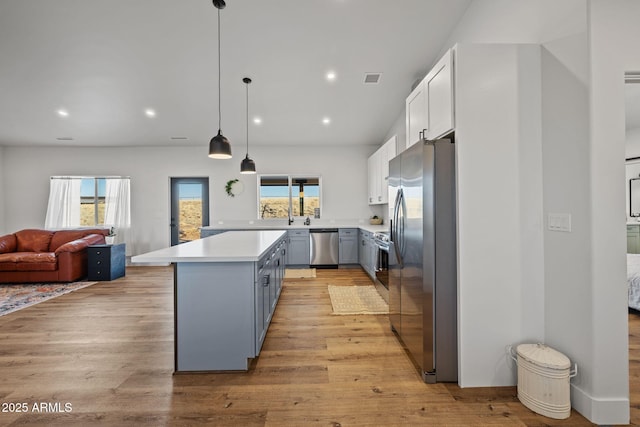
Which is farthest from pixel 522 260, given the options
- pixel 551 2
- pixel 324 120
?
pixel 324 120

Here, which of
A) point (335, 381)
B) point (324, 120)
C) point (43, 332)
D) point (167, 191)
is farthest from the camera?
point (167, 191)

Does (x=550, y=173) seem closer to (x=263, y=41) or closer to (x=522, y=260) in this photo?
(x=522, y=260)

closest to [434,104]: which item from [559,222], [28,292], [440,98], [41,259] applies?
[440,98]

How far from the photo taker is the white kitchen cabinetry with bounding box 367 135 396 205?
485cm

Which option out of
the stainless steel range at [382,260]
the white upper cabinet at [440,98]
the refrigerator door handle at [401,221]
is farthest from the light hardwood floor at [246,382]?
the white upper cabinet at [440,98]

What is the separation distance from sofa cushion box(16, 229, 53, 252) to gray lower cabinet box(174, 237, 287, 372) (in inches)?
210

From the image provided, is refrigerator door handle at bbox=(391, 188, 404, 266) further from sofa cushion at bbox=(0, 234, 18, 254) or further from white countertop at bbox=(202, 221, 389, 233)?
sofa cushion at bbox=(0, 234, 18, 254)

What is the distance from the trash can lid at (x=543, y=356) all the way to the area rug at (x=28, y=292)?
5309mm

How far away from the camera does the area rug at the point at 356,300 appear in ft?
11.3

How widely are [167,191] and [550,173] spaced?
683cm

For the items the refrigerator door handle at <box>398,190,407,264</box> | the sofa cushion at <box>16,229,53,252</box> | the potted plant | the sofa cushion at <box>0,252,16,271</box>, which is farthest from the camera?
the potted plant

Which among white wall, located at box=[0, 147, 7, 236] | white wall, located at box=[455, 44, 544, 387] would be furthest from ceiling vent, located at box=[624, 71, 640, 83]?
white wall, located at box=[0, 147, 7, 236]

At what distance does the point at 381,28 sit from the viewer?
320cm

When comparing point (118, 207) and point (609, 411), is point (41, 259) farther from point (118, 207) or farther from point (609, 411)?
point (609, 411)
